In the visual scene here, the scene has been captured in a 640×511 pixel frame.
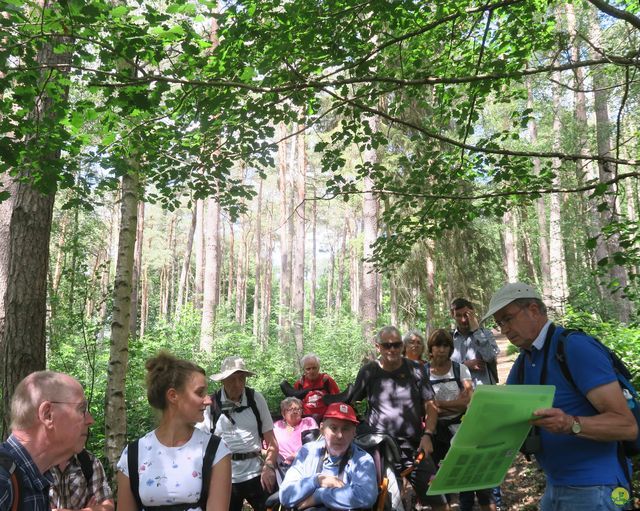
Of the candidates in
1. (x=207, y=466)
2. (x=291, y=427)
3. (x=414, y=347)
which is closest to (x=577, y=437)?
(x=207, y=466)

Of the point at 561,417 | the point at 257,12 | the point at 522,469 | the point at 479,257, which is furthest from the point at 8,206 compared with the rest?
the point at 479,257

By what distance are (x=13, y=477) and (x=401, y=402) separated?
3701 millimetres

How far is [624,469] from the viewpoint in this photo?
2.16 m

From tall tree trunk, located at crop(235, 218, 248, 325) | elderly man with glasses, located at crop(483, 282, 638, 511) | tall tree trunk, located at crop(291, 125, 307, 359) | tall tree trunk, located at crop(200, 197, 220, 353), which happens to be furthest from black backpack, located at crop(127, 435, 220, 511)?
tall tree trunk, located at crop(235, 218, 248, 325)

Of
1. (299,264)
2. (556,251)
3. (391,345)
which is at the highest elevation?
(299,264)

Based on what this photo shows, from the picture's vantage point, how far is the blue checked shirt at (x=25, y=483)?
160 centimetres

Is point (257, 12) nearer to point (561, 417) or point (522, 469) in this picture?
point (561, 417)

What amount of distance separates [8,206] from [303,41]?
13.3ft

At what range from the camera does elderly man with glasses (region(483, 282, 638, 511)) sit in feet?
6.68

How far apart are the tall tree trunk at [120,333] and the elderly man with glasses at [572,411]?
4491mm

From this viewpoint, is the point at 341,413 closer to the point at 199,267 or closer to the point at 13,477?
the point at 13,477

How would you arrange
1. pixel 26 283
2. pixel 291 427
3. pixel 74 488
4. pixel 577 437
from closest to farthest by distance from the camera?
pixel 577 437, pixel 74 488, pixel 26 283, pixel 291 427

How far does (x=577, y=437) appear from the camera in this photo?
7.05 feet

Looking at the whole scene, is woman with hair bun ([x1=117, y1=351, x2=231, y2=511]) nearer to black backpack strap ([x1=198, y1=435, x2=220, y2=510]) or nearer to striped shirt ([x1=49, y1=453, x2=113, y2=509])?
black backpack strap ([x1=198, y1=435, x2=220, y2=510])
